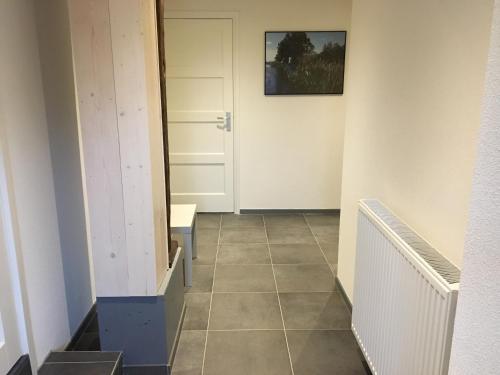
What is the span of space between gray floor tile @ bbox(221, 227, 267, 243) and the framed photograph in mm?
1413

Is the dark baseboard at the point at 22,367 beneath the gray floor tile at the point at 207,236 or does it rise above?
above

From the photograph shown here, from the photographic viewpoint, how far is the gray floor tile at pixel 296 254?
11.1 ft

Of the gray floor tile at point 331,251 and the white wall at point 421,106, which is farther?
the gray floor tile at point 331,251

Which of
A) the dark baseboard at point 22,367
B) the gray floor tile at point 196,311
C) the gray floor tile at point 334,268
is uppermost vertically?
the dark baseboard at point 22,367

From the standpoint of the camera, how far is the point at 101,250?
73.3 inches

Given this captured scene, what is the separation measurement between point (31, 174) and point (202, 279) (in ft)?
5.32

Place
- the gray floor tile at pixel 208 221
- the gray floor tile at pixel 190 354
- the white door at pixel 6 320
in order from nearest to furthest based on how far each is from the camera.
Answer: the white door at pixel 6 320, the gray floor tile at pixel 190 354, the gray floor tile at pixel 208 221

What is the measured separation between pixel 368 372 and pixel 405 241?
922 mm

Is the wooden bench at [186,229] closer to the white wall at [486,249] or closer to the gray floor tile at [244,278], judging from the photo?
the gray floor tile at [244,278]

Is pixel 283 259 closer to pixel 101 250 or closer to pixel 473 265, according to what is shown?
pixel 101 250

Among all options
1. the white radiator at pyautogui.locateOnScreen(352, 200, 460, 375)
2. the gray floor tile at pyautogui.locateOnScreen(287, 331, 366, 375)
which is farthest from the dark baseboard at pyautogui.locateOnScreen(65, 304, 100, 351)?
the white radiator at pyautogui.locateOnScreen(352, 200, 460, 375)

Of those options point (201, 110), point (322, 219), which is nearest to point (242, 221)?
point (322, 219)

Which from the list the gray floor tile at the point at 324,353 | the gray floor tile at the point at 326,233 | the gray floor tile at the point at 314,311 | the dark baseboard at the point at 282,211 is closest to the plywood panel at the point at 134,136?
the gray floor tile at the point at 324,353

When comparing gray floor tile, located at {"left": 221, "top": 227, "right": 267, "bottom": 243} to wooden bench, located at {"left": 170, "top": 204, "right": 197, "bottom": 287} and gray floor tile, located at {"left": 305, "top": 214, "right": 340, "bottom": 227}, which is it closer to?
gray floor tile, located at {"left": 305, "top": 214, "right": 340, "bottom": 227}
